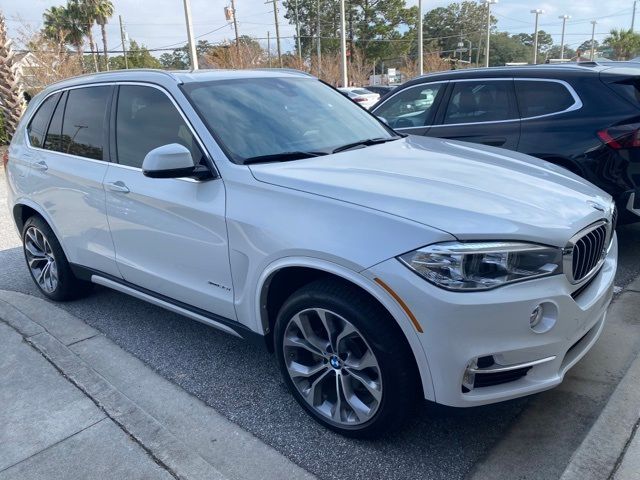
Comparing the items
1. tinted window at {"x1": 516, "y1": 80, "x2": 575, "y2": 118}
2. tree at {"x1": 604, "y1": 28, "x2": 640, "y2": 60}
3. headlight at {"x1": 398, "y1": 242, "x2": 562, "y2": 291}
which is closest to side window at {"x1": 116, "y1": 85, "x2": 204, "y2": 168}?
headlight at {"x1": 398, "y1": 242, "x2": 562, "y2": 291}

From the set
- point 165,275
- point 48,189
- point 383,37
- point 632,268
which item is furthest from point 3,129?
point 383,37

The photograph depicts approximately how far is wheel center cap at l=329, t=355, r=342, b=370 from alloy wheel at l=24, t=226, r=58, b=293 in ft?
9.46

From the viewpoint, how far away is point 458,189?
265 cm

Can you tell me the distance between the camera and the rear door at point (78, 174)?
3.89 meters

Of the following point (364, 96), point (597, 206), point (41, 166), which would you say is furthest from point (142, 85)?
point (364, 96)

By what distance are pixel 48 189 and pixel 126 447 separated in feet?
7.97

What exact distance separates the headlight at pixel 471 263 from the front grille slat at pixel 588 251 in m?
0.31

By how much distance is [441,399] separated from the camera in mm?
2361

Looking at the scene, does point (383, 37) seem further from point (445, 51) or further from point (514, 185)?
point (514, 185)

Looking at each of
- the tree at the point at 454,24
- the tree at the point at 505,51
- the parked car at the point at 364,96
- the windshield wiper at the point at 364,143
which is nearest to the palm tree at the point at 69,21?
the parked car at the point at 364,96

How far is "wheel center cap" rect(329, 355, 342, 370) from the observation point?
2.71m

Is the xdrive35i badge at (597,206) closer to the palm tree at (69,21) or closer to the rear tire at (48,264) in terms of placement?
the rear tire at (48,264)

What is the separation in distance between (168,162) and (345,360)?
4.58ft

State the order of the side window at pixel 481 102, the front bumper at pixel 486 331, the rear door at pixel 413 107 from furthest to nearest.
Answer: the rear door at pixel 413 107 → the side window at pixel 481 102 → the front bumper at pixel 486 331
